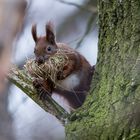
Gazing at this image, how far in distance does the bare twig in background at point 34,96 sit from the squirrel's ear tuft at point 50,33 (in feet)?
1.19

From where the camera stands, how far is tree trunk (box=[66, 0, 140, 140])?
4.02 ft

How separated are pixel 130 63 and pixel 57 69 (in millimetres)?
438

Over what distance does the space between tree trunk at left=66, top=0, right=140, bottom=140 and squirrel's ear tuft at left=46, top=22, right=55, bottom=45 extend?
410 mm

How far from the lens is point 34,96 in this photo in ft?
4.97

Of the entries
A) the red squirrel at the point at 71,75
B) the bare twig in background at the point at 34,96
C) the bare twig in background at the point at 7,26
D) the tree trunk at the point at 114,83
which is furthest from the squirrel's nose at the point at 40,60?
the bare twig in background at the point at 7,26

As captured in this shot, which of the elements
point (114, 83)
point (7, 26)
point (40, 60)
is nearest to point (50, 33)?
point (40, 60)

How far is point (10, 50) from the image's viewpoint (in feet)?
1.48

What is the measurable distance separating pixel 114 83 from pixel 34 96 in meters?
0.34

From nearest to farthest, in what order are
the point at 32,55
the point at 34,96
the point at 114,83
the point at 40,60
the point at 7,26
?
the point at 7,26, the point at 114,83, the point at 34,96, the point at 40,60, the point at 32,55

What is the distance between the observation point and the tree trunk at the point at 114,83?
123 centimetres

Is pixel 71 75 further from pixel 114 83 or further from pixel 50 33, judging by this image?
pixel 114 83

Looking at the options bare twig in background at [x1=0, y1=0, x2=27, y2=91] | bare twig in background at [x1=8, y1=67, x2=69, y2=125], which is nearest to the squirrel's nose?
bare twig in background at [x1=8, y1=67, x2=69, y2=125]

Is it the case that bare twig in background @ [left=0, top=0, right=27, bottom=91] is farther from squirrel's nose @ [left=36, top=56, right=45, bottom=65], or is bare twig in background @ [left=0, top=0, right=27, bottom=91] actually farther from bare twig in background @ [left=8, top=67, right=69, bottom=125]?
squirrel's nose @ [left=36, top=56, right=45, bottom=65]

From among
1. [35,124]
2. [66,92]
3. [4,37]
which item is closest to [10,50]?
[4,37]
